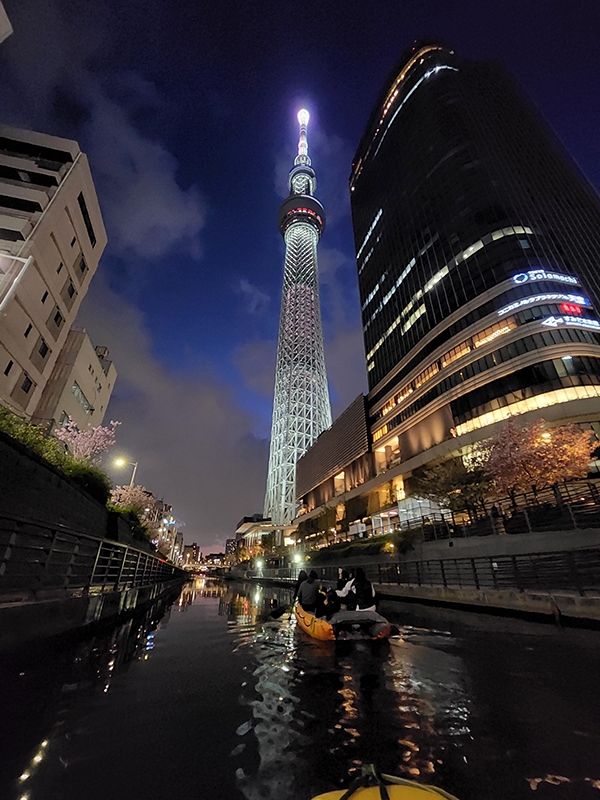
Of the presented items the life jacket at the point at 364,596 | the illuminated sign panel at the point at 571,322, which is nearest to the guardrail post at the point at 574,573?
the life jacket at the point at 364,596

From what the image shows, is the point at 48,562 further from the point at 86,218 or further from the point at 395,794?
the point at 86,218

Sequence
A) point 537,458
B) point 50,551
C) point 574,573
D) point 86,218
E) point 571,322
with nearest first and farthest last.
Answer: point 50,551
point 574,573
point 537,458
point 571,322
point 86,218

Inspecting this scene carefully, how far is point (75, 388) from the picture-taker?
4647cm

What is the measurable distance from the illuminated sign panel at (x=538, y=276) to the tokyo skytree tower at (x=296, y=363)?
222 ft

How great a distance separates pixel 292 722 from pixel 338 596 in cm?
726

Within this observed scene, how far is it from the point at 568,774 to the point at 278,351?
115 metres

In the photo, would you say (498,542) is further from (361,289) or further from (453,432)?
(361,289)

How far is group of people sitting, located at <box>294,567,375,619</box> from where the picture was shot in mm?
9875

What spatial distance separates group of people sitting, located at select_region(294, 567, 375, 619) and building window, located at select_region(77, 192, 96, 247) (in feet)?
153

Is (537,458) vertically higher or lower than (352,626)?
higher

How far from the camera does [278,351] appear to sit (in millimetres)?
116062

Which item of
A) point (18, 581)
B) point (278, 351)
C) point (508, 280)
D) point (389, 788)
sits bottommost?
point (389, 788)

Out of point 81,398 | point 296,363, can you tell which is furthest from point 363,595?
point 296,363

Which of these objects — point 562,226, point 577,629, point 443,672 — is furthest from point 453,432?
point 562,226
